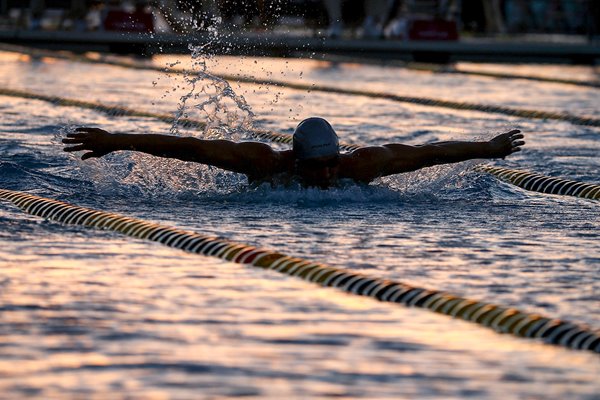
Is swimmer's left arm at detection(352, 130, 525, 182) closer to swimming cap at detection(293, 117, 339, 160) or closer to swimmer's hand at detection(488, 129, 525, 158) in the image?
swimmer's hand at detection(488, 129, 525, 158)

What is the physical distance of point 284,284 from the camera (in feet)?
15.1

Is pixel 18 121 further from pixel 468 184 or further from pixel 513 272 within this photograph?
pixel 513 272

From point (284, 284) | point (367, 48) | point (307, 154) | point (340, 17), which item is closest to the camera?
point (284, 284)

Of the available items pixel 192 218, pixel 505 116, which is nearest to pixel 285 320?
pixel 192 218

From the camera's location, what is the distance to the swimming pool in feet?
11.5

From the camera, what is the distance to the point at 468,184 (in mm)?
7082

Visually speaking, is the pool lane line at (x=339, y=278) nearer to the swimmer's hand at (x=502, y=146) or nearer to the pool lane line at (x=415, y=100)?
the swimmer's hand at (x=502, y=146)

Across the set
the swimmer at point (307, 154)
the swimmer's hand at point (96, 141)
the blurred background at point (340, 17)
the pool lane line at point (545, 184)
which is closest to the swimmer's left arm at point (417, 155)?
the swimmer at point (307, 154)

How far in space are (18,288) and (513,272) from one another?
1.67m

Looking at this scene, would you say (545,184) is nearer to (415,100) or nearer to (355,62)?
(415,100)

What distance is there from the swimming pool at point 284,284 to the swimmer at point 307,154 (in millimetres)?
91

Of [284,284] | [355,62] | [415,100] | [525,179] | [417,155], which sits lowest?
[355,62]

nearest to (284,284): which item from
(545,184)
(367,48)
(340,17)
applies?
(545,184)

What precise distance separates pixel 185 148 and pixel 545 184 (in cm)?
213
